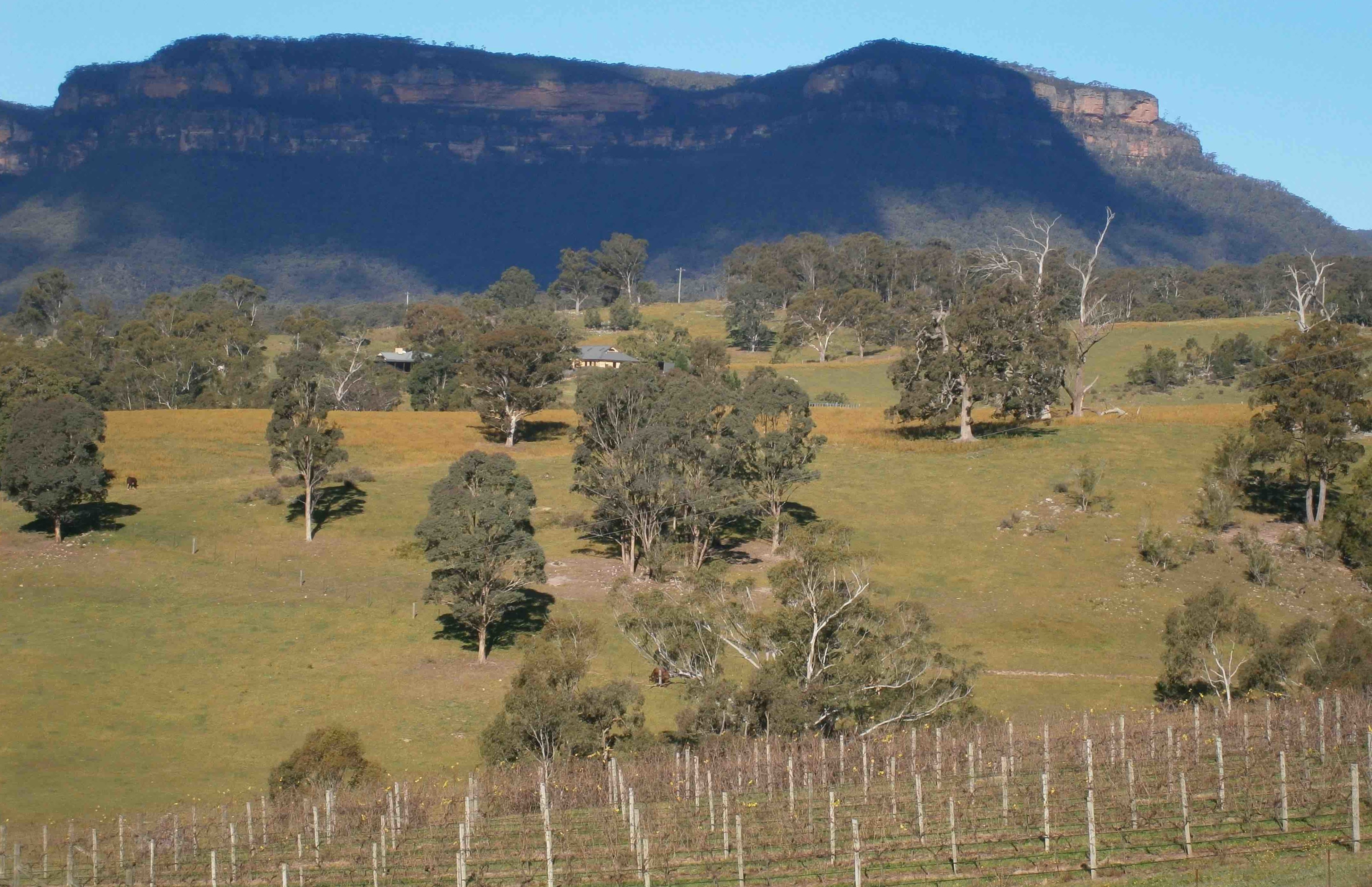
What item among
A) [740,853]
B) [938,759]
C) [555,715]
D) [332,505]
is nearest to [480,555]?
[555,715]

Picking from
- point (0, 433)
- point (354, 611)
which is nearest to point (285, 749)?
point (354, 611)

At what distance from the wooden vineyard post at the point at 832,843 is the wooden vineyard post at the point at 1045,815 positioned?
3010mm

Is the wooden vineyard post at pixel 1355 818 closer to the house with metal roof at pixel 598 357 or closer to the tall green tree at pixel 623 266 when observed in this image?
the house with metal roof at pixel 598 357

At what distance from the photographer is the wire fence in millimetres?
19812

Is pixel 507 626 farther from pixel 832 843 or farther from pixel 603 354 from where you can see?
pixel 603 354

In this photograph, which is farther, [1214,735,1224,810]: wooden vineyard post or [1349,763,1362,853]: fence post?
[1214,735,1224,810]: wooden vineyard post

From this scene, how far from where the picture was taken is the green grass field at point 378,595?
3866 cm

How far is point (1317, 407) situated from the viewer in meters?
Answer: 59.5

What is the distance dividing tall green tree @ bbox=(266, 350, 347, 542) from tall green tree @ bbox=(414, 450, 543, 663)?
45.2 ft

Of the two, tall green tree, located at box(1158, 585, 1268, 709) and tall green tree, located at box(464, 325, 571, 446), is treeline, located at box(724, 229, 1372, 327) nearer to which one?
tall green tree, located at box(464, 325, 571, 446)

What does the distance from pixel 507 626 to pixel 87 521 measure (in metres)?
23.4

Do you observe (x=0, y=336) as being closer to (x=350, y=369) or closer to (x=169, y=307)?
(x=350, y=369)

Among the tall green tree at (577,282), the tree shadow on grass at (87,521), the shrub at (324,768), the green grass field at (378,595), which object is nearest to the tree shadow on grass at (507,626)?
the green grass field at (378,595)

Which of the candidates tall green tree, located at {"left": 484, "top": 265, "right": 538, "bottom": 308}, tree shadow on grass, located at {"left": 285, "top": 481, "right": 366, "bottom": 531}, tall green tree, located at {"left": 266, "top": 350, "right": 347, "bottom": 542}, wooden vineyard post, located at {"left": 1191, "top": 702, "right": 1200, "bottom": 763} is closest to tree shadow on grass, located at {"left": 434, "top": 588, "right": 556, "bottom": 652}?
tall green tree, located at {"left": 266, "top": 350, "right": 347, "bottom": 542}
